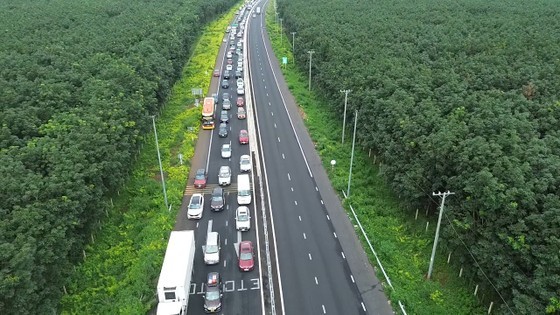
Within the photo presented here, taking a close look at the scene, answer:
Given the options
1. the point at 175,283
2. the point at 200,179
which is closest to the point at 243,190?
the point at 200,179

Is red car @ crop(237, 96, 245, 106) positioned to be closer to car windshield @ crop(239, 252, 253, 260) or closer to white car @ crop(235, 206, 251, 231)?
white car @ crop(235, 206, 251, 231)

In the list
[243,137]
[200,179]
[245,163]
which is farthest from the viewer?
[243,137]

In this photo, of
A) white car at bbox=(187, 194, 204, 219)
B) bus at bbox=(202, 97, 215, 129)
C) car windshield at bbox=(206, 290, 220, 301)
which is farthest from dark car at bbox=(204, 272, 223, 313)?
bus at bbox=(202, 97, 215, 129)

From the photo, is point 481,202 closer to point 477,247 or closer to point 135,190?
point 477,247

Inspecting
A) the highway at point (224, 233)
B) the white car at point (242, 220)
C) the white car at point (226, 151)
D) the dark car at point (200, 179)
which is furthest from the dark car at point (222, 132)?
the white car at point (242, 220)

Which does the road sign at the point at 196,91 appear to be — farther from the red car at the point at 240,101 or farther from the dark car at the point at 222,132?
the dark car at the point at 222,132

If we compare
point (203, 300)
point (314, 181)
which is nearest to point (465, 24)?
point (314, 181)

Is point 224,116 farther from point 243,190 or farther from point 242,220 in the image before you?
point 242,220
